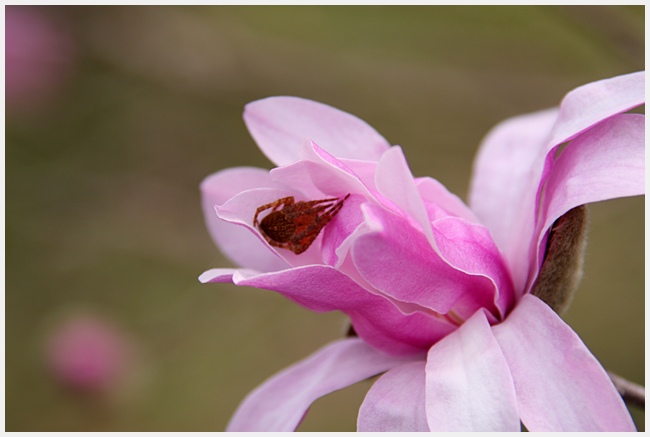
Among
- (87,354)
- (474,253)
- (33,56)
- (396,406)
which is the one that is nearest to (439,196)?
(474,253)

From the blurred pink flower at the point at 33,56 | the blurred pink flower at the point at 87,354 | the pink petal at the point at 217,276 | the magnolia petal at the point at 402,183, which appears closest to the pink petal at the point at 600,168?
the magnolia petal at the point at 402,183

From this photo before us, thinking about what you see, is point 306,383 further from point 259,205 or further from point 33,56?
point 33,56

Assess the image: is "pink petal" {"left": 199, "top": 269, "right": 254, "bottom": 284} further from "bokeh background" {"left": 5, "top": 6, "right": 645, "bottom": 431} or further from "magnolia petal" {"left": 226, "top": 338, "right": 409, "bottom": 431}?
"bokeh background" {"left": 5, "top": 6, "right": 645, "bottom": 431}

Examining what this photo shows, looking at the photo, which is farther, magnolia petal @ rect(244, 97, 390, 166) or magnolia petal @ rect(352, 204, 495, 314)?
magnolia petal @ rect(244, 97, 390, 166)

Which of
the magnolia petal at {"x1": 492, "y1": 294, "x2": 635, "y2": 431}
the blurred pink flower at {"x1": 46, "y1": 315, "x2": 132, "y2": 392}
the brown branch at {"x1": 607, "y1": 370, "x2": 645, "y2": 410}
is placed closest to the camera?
the magnolia petal at {"x1": 492, "y1": 294, "x2": 635, "y2": 431}

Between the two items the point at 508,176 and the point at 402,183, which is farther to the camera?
the point at 508,176

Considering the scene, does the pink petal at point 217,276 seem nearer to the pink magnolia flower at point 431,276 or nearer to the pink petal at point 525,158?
the pink magnolia flower at point 431,276

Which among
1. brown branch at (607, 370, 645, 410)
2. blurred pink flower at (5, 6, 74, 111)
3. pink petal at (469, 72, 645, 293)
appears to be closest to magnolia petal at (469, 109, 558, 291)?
pink petal at (469, 72, 645, 293)
